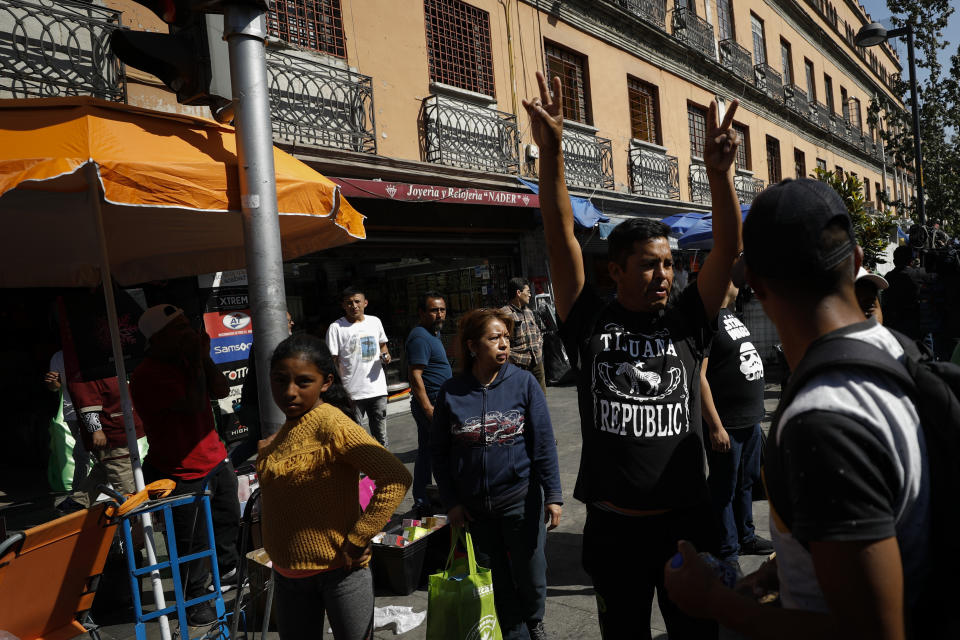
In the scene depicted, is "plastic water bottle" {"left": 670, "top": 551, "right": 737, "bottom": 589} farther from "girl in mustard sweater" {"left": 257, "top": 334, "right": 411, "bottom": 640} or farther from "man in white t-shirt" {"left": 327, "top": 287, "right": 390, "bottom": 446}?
"man in white t-shirt" {"left": 327, "top": 287, "right": 390, "bottom": 446}

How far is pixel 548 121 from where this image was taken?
236 centimetres

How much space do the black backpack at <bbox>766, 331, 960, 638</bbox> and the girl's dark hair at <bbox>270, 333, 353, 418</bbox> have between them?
6.31ft

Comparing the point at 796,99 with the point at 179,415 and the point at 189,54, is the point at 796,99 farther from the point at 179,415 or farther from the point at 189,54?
the point at 179,415

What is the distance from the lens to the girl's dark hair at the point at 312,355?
252 centimetres

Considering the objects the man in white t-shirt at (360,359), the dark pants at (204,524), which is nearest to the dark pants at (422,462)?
the man in white t-shirt at (360,359)

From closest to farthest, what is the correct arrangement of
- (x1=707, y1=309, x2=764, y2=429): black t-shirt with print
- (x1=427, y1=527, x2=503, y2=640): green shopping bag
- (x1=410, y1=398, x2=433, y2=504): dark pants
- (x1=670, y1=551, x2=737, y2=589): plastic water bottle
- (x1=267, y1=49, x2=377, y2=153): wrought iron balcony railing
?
(x1=670, y1=551, x2=737, y2=589): plastic water bottle < (x1=427, y1=527, x2=503, y2=640): green shopping bag < (x1=707, y1=309, x2=764, y2=429): black t-shirt with print < (x1=410, y1=398, x2=433, y2=504): dark pants < (x1=267, y1=49, x2=377, y2=153): wrought iron balcony railing

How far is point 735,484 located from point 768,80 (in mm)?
21044

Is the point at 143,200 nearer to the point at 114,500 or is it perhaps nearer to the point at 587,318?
the point at 114,500

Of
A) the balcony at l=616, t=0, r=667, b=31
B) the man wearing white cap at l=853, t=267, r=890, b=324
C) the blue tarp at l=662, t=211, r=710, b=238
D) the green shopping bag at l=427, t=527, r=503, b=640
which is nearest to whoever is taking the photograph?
the green shopping bag at l=427, t=527, r=503, b=640

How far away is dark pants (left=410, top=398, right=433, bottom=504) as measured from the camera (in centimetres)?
530

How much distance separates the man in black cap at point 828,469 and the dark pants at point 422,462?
14.1 feet

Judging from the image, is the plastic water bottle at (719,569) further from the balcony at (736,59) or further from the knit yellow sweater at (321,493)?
the balcony at (736,59)

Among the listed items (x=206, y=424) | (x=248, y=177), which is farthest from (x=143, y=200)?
(x=206, y=424)

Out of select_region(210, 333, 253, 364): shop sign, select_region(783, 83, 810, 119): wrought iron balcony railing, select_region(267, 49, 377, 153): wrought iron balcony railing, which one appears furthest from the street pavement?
select_region(783, 83, 810, 119): wrought iron balcony railing
